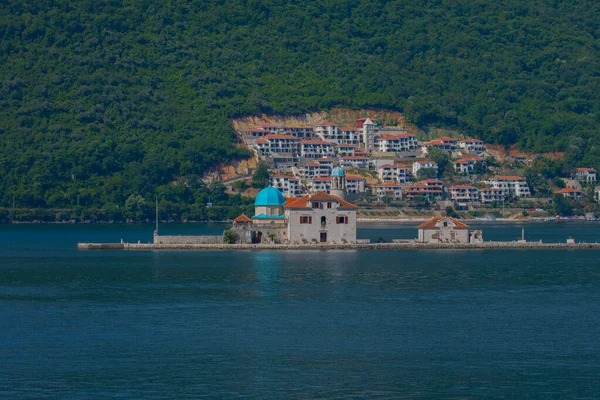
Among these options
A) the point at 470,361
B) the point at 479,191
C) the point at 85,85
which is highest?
the point at 85,85

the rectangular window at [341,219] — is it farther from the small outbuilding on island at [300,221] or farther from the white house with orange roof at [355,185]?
the white house with orange roof at [355,185]

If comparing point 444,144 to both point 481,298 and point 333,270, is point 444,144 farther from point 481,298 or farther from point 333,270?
point 481,298

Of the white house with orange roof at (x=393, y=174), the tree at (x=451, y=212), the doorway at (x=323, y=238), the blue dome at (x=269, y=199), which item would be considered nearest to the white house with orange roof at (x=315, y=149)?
the white house with orange roof at (x=393, y=174)

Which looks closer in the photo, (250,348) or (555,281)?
(250,348)

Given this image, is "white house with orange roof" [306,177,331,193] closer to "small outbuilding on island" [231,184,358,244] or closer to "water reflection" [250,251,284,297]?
"small outbuilding on island" [231,184,358,244]

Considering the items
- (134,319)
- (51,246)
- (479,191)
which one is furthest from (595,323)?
(479,191)

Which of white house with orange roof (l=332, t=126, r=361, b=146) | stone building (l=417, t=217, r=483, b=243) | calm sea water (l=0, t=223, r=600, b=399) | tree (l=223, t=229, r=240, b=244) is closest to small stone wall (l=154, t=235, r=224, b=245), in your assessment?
tree (l=223, t=229, r=240, b=244)

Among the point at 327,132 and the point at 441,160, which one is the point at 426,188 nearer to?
the point at 441,160
